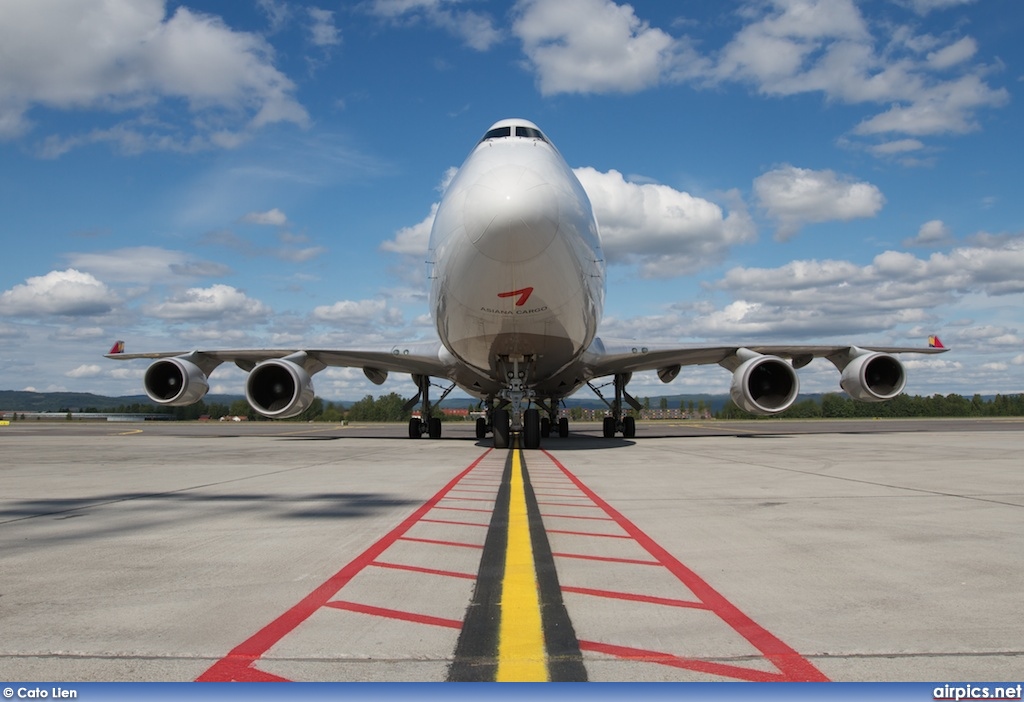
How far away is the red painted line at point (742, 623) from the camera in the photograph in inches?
91.7

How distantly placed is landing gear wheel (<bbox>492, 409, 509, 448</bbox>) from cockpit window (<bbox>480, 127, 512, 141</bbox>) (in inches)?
218

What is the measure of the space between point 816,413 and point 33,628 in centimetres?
6702

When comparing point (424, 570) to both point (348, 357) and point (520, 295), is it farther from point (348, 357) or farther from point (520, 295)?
point (348, 357)

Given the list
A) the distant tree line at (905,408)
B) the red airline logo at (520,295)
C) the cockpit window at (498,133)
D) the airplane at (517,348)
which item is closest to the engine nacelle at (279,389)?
the airplane at (517,348)

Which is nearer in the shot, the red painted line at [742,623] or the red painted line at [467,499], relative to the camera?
the red painted line at [742,623]

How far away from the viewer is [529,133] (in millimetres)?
12812

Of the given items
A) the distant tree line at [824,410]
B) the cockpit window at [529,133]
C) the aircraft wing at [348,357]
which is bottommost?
the distant tree line at [824,410]

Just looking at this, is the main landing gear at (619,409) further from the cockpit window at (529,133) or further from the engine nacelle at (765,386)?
the cockpit window at (529,133)

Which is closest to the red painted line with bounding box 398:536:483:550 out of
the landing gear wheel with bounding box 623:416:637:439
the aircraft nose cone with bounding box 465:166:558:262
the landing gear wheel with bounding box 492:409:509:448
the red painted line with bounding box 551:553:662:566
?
the red painted line with bounding box 551:553:662:566

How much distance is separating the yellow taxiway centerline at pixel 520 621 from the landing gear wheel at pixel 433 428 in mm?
16988

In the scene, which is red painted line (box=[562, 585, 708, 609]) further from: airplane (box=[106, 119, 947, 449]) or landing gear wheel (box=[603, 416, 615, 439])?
landing gear wheel (box=[603, 416, 615, 439])

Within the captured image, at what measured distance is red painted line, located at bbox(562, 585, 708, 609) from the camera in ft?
10.4

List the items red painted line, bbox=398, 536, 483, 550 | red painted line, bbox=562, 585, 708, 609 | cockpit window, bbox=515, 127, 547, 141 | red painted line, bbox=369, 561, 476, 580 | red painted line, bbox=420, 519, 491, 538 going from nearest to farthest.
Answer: red painted line, bbox=562, 585, 708, 609 < red painted line, bbox=369, 561, 476, 580 < red painted line, bbox=398, 536, 483, 550 < red painted line, bbox=420, 519, 491, 538 < cockpit window, bbox=515, 127, 547, 141

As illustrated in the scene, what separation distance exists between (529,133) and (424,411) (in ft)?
37.2
